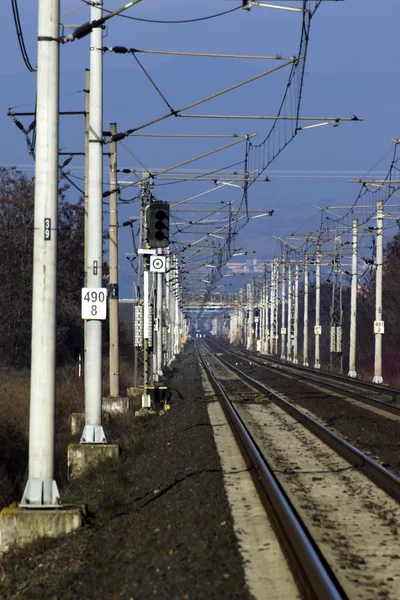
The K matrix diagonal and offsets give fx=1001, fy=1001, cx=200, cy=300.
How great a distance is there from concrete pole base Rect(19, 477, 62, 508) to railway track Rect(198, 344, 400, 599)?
2.57 meters

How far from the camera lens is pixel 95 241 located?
58.2 feet

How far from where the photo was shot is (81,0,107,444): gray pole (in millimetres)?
17406

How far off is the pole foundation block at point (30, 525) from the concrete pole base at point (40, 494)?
80 mm

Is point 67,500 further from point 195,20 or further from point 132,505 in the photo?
point 195,20

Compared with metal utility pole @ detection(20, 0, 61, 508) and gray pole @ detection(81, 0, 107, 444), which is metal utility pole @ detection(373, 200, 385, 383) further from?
metal utility pole @ detection(20, 0, 61, 508)

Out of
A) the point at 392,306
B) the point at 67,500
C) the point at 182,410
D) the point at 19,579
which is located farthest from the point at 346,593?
the point at 392,306

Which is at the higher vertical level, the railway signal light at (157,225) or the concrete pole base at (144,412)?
the railway signal light at (157,225)

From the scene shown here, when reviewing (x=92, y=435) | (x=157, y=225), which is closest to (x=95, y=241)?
(x=92, y=435)

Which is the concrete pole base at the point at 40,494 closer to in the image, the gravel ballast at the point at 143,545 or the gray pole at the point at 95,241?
the gravel ballast at the point at 143,545

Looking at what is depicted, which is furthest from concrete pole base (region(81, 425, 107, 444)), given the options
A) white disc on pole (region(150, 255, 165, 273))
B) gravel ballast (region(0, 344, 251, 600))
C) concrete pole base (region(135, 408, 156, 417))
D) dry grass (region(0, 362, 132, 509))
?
white disc on pole (region(150, 255, 165, 273))

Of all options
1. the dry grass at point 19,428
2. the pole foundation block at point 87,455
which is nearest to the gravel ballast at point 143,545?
the pole foundation block at point 87,455

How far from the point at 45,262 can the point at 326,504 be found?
15.9ft

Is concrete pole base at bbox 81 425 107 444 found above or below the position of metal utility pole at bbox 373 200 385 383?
below

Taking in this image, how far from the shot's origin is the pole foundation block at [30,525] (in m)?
11.4
